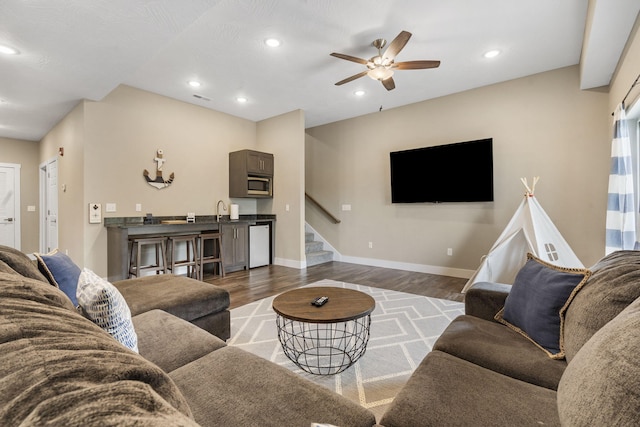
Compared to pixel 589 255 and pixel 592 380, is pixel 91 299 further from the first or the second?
pixel 589 255

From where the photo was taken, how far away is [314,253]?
590 centimetres

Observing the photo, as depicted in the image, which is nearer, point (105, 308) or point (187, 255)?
point (105, 308)

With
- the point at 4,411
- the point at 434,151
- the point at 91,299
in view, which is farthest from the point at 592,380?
the point at 434,151

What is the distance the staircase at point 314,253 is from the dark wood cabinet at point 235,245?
119 centimetres

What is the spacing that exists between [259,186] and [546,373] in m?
5.04

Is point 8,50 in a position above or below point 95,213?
above

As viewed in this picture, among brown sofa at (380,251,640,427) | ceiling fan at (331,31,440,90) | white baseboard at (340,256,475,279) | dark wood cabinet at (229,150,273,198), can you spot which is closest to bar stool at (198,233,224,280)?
dark wood cabinet at (229,150,273,198)

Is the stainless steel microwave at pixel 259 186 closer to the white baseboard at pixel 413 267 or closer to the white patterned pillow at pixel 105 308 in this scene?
the white baseboard at pixel 413 267

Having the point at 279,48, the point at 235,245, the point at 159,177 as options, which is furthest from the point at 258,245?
the point at 279,48

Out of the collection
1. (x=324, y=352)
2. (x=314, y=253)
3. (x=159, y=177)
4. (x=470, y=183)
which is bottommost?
(x=324, y=352)

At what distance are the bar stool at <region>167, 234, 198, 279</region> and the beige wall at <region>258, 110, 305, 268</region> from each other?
5.21ft

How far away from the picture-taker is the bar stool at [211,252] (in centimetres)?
442

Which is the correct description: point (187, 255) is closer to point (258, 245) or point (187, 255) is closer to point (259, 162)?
point (258, 245)

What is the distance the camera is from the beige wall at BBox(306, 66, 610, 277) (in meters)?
3.68
